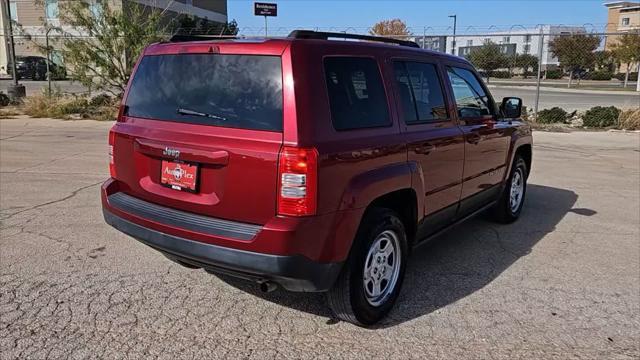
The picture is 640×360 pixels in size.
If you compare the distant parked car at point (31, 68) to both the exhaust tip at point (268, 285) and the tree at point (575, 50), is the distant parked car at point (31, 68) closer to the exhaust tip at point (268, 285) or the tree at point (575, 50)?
the tree at point (575, 50)

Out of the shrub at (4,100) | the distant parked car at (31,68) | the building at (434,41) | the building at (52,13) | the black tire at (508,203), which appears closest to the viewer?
the black tire at (508,203)

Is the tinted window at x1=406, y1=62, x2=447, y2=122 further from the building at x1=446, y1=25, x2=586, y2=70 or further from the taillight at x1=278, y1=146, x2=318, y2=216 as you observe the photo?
the building at x1=446, y1=25, x2=586, y2=70

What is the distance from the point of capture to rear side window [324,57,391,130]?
10.8ft

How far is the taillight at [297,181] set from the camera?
302 cm

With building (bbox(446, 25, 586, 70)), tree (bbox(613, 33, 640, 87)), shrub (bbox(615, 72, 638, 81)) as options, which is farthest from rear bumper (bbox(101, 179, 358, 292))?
shrub (bbox(615, 72, 638, 81))

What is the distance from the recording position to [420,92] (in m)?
4.22

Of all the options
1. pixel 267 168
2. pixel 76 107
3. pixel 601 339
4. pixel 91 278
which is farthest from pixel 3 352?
pixel 76 107

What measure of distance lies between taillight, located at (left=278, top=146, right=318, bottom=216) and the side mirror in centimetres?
344

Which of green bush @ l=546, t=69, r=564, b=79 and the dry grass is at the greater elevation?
green bush @ l=546, t=69, r=564, b=79

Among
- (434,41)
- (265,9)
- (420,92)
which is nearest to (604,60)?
(265,9)

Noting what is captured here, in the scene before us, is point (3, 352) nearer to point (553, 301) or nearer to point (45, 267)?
point (45, 267)

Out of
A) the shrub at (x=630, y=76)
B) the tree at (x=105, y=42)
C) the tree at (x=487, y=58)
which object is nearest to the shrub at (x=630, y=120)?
the tree at (x=487, y=58)

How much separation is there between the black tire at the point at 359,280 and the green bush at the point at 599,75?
56.9m

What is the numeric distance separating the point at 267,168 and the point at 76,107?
15.1 m
